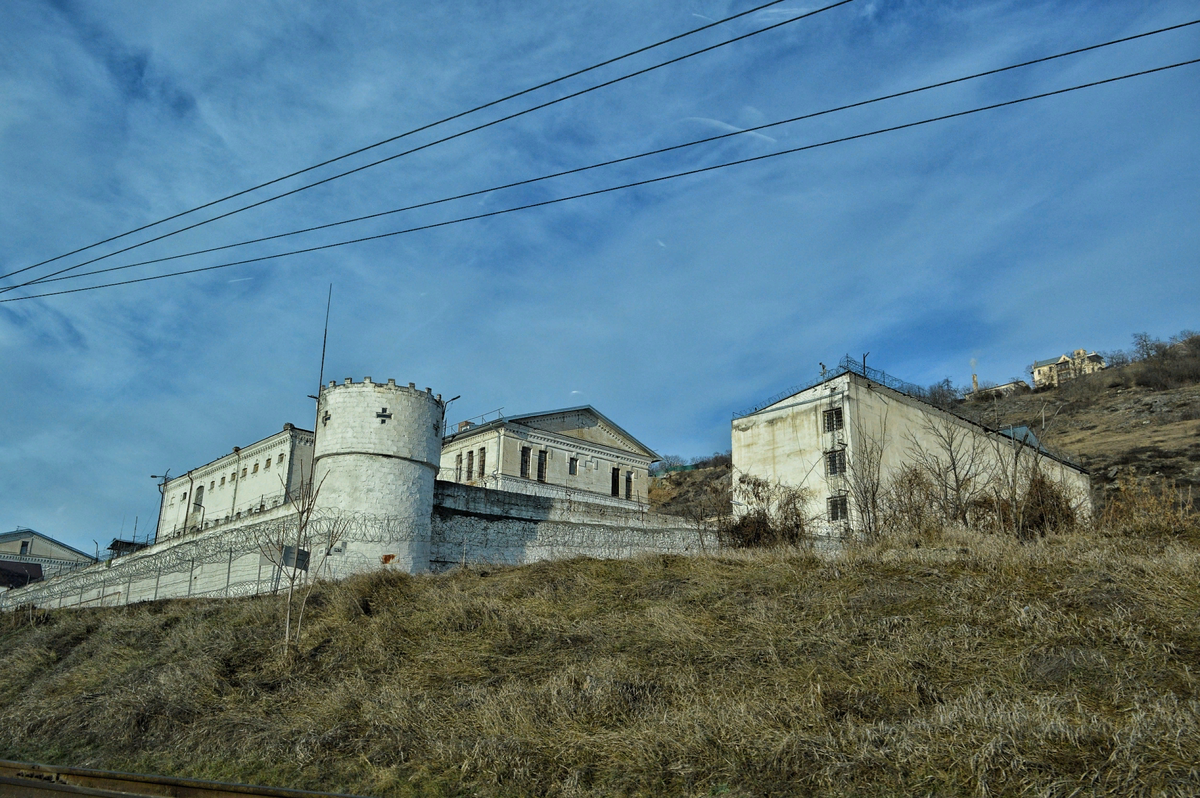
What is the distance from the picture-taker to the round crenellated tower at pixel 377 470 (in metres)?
24.5

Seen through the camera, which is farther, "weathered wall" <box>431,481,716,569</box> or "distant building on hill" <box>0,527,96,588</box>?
"distant building on hill" <box>0,527,96,588</box>

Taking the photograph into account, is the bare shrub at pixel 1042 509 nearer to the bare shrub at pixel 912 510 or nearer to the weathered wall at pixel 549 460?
the bare shrub at pixel 912 510

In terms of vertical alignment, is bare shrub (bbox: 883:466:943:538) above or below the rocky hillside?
below

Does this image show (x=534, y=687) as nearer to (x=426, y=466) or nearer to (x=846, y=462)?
(x=426, y=466)

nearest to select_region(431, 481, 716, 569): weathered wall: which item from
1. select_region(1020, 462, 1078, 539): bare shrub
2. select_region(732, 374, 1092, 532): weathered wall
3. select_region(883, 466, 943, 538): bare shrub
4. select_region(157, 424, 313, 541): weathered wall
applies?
select_region(883, 466, 943, 538): bare shrub

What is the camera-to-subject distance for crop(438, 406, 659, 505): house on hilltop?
4728 centimetres

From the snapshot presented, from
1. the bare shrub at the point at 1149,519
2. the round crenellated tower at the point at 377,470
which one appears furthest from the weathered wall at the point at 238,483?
the bare shrub at the point at 1149,519

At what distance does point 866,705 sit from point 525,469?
1565 inches

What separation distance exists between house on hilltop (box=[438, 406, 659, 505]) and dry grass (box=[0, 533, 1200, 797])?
29701 mm

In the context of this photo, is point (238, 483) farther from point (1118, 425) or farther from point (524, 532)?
point (1118, 425)

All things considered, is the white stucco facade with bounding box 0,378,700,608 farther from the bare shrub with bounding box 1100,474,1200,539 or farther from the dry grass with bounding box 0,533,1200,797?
the bare shrub with bounding box 1100,474,1200,539

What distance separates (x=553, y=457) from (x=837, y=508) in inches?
714

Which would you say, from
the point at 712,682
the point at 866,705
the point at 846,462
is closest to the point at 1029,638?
the point at 866,705

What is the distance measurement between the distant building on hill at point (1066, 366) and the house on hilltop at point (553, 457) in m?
92.0
